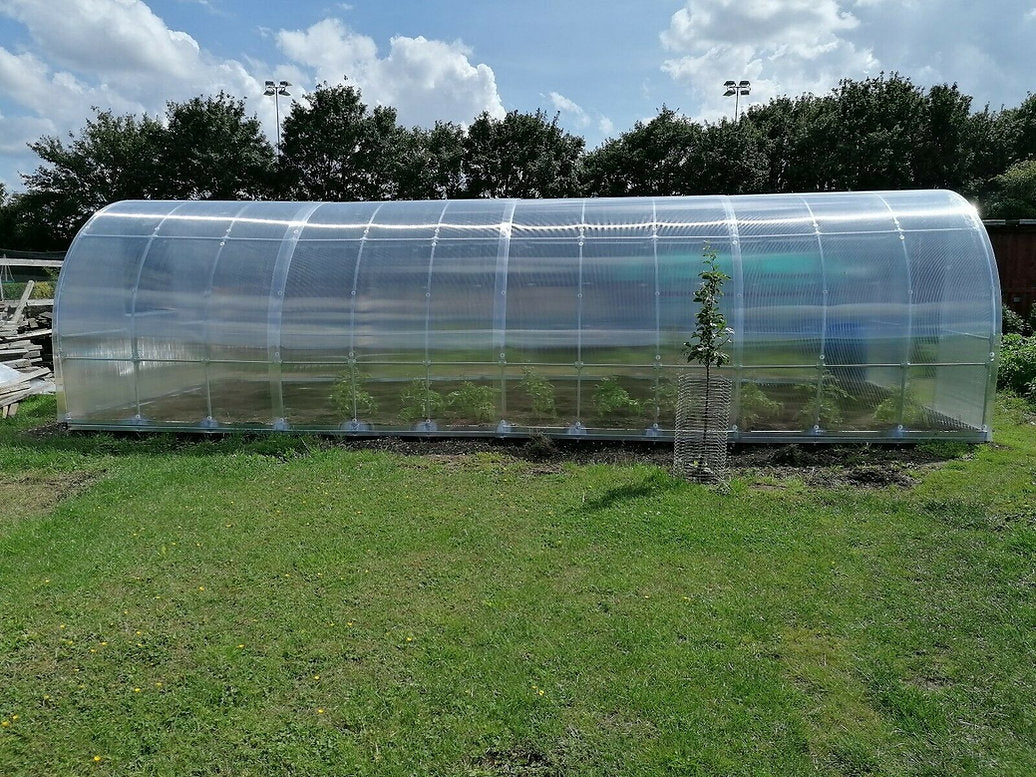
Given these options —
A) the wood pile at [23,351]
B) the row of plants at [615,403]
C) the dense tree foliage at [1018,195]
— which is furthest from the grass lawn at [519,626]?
the dense tree foliage at [1018,195]

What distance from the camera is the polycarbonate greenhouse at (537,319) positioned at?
9.62 m

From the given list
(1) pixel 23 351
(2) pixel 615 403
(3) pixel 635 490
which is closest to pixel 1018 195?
→ (2) pixel 615 403

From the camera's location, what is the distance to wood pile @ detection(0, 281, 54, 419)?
1273 centimetres

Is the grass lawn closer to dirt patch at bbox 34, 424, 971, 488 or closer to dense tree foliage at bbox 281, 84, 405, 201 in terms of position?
dirt patch at bbox 34, 424, 971, 488

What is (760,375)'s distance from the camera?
9750 millimetres

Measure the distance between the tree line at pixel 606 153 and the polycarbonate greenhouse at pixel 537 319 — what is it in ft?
61.3

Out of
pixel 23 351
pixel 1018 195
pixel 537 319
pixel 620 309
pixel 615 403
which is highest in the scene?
pixel 1018 195

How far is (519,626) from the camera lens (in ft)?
16.8

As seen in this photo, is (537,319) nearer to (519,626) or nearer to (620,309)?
(620,309)

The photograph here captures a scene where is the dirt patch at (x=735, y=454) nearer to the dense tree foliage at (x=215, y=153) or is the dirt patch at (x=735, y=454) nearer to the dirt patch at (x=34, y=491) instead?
the dirt patch at (x=34, y=491)

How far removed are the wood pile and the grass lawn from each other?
5286 mm

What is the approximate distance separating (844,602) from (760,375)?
4911 millimetres

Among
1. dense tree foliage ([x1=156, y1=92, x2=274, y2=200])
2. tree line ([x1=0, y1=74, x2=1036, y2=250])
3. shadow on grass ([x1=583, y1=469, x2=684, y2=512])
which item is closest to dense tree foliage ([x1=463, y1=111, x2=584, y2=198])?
tree line ([x1=0, y1=74, x2=1036, y2=250])

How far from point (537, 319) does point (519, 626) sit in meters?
5.85
